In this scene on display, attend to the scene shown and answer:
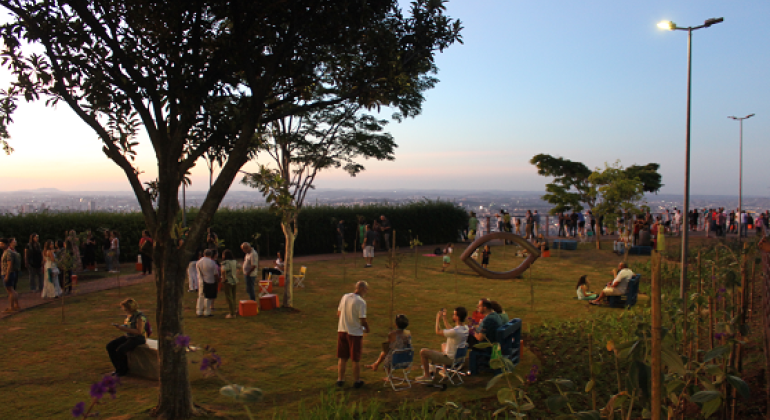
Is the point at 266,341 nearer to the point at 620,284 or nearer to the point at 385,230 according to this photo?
the point at 620,284

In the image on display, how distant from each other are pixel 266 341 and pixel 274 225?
53.3ft

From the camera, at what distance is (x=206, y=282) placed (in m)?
12.0

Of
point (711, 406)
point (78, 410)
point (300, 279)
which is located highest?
point (711, 406)

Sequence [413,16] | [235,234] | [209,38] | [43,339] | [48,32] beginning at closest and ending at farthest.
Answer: [48,32] → [209,38] → [413,16] → [43,339] → [235,234]

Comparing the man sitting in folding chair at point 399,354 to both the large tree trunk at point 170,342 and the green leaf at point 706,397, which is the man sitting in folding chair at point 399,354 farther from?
the green leaf at point 706,397

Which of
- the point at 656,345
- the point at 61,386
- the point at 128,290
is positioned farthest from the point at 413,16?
the point at 128,290

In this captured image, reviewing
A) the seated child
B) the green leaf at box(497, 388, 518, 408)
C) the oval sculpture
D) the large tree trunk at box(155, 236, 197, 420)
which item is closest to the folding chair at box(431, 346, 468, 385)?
the large tree trunk at box(155, 236, 197, 420)

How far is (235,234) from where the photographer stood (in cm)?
2511

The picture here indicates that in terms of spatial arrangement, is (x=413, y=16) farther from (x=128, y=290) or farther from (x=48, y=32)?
(x=128, y=290)

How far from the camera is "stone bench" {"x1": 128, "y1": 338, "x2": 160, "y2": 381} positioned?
7.87 metres

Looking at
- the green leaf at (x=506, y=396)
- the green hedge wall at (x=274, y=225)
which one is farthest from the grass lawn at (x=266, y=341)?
the green hedge wall at (x=274, y=225)

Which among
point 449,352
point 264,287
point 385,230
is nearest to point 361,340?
point 449,352

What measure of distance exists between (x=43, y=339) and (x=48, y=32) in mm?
6554

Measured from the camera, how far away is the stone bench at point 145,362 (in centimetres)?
787
